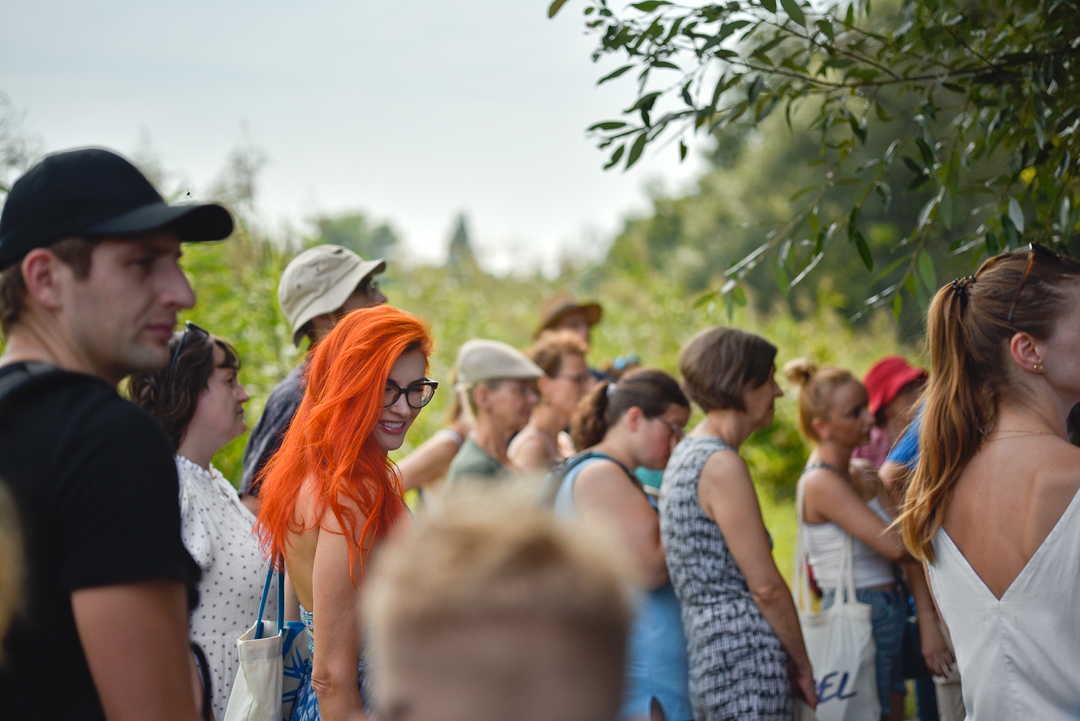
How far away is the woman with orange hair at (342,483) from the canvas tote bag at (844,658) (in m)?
Answer: 2.00

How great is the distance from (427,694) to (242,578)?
2.07 meters

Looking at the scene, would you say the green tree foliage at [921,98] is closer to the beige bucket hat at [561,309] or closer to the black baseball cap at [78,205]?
the black baseball cap at [78,205]

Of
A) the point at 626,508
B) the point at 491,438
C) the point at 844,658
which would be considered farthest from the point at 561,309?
the point at 844,658

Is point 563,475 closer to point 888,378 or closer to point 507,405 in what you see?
point 507,405

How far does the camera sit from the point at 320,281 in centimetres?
336

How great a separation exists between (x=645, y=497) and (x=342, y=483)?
1649 millimetres

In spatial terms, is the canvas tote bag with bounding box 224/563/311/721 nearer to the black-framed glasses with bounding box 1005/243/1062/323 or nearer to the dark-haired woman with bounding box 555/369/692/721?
the dark-haired woman with bounding box 555/369/692/721

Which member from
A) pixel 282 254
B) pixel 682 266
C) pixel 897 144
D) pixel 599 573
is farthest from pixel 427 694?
pixel 682 266

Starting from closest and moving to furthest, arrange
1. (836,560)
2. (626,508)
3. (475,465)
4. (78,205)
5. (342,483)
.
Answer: (78,205), (342,483), (626,508), (836,560), (475,465)

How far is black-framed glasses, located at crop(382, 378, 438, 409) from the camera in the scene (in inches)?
90.6

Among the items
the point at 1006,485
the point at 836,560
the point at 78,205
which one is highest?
the point at 78,205

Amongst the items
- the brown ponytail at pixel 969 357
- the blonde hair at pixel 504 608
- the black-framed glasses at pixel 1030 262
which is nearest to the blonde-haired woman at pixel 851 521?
the brown ponytail at pixel 969 357

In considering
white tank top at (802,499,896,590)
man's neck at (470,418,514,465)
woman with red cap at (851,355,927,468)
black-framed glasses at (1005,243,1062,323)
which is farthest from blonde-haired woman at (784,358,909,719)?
man's neck at (470,418,514,465)

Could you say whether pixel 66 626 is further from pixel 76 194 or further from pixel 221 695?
pixel 221 695
